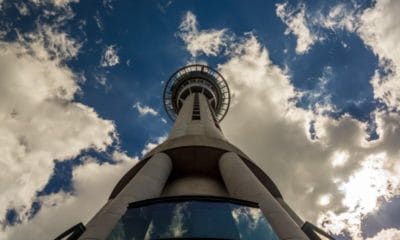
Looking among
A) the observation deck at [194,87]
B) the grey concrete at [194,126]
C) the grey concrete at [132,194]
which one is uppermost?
the observation deck at [194,87]

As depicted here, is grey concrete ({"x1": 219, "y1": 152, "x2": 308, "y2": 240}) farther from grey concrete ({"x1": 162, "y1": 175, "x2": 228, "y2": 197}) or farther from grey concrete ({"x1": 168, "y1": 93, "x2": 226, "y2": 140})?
grey concrete ({"x1": 168, "y1": 93, "x2": 226, "y2": 140})

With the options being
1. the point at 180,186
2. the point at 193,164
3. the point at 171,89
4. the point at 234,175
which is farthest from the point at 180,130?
the point at 171,89

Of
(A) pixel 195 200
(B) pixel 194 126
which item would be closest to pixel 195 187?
(A) pixel 195 200

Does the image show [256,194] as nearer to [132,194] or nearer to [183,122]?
[132,194]

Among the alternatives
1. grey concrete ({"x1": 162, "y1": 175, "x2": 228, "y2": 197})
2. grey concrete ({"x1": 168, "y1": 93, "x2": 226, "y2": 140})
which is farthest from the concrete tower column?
grey concrete ({"x1": 162, "y1": 175, "x2": 228, "y2": 197})

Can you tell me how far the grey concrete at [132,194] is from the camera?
52.7 ft

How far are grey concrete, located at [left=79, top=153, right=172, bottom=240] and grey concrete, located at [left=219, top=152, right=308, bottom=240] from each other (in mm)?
4382

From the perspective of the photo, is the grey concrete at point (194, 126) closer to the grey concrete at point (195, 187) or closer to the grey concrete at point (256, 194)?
the grey concrete at point (195, 187)

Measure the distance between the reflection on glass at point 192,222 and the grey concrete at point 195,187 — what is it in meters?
8.50

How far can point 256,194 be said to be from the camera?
1984cm

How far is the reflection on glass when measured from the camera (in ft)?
44.8

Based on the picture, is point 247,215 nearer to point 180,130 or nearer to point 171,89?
point 180,130

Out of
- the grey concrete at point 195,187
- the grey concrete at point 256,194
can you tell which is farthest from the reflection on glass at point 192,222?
the grey concrete at point 195,187

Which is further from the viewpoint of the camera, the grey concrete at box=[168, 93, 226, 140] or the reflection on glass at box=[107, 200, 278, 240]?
the grey concrete at box=[168, 93, 226, 140]
